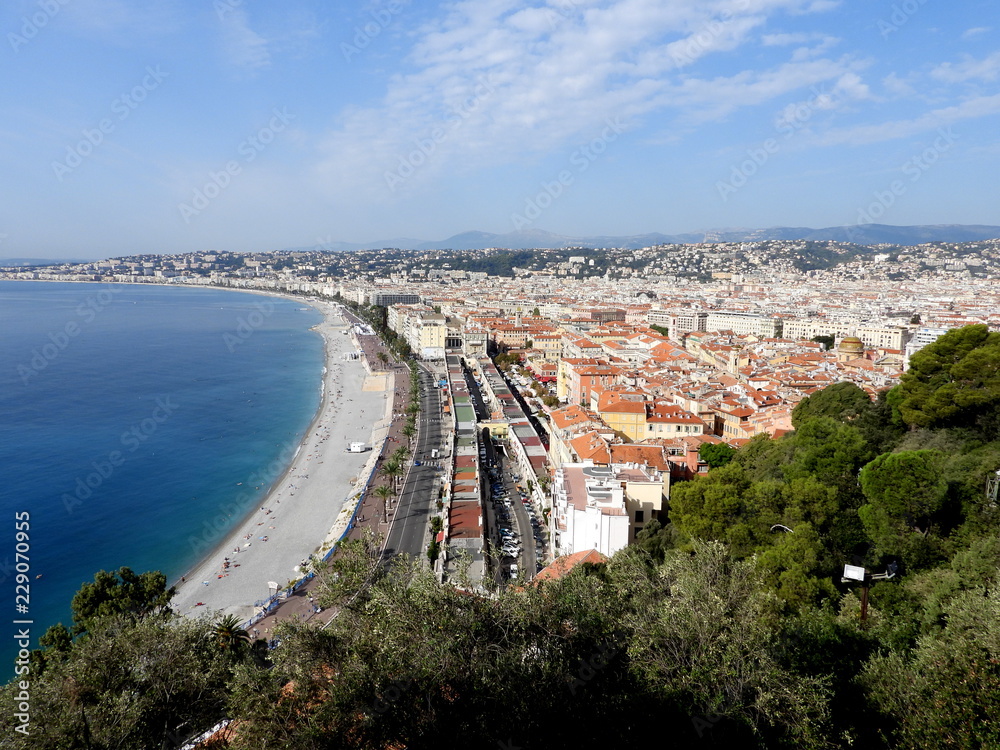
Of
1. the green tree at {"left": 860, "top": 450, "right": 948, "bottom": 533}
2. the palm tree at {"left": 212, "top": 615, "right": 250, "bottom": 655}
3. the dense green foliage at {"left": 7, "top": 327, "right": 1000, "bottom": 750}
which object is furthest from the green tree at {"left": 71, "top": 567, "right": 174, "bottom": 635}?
the green tree at {"left": 860, "top": 450, "right": 948, "bottom": 533}

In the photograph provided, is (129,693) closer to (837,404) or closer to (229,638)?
(229,638)

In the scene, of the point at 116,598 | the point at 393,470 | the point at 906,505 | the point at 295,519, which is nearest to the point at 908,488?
the point at 906,505

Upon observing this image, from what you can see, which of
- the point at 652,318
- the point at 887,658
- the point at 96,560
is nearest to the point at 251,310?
the point at 652,318

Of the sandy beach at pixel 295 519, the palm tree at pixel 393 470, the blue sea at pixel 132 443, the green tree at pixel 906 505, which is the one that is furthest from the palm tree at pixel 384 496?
the green tree at pixel 906 505

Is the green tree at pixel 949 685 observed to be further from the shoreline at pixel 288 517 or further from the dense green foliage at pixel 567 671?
the shoreline at pixel 288 517

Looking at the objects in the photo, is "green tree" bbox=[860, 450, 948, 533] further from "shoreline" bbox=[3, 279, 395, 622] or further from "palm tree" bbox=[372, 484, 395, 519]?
"palm tree" bbox=[372, 484, 395, 519]

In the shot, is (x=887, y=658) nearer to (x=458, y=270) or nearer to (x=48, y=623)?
(x=48, y=623)
